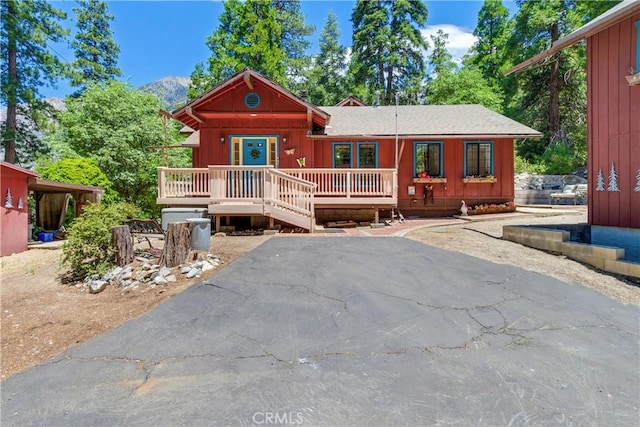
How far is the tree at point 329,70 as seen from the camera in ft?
106

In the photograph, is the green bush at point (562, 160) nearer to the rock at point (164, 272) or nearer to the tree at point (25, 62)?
the rock at point (164, 272)

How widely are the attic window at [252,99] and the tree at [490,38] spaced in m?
27.5

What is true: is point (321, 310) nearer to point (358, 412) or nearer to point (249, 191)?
point (358, 412)

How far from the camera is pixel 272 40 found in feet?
88.3

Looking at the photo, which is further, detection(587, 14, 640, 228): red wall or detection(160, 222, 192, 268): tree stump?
detection(587, 14, 640, 228): red wall

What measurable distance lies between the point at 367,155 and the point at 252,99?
4.98 metres

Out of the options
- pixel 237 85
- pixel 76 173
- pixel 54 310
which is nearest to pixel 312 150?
pixel 237 85

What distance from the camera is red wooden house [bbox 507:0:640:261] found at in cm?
656

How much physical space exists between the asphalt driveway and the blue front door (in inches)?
312

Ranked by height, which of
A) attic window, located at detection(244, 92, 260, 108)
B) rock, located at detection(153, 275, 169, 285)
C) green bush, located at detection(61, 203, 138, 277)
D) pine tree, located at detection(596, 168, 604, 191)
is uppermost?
attic window, located at detection(244, 92, 260, 108)

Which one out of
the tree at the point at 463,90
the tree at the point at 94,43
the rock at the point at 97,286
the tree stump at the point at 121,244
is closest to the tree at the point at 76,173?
the tree stump at the point at 121,244

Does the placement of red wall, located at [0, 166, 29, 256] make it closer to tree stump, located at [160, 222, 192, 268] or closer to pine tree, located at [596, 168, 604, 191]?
tree stump, located at [160, 222, 192, 268]

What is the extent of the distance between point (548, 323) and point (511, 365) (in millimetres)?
1372

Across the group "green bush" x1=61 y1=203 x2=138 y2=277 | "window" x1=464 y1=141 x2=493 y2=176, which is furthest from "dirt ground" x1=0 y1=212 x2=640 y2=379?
"window" x1=464 y1=141 x2=493 y2=176
